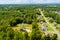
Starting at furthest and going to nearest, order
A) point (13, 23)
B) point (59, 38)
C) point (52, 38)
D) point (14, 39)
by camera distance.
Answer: point (13, 23), point (59, 38), point (52, 38), point (14, 39)

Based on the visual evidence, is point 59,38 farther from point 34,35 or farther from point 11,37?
point 11,37

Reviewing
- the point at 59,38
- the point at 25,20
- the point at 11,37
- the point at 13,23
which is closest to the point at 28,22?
the point at 25,20

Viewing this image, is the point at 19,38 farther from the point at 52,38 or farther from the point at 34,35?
the point at 52,38

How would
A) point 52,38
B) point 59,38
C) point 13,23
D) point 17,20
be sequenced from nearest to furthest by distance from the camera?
point 52,38 < point 59,38 < point 13,23 < point 17,20

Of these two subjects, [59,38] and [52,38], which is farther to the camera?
[59,38]

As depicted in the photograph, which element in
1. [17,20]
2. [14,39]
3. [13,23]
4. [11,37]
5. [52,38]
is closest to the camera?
[14,39]

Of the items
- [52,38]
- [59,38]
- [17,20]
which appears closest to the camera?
[52,38]

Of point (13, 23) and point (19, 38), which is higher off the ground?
point (19, 38)

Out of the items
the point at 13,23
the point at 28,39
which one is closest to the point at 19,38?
the point at 28,39

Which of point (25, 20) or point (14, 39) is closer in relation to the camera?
point (14, 39)
